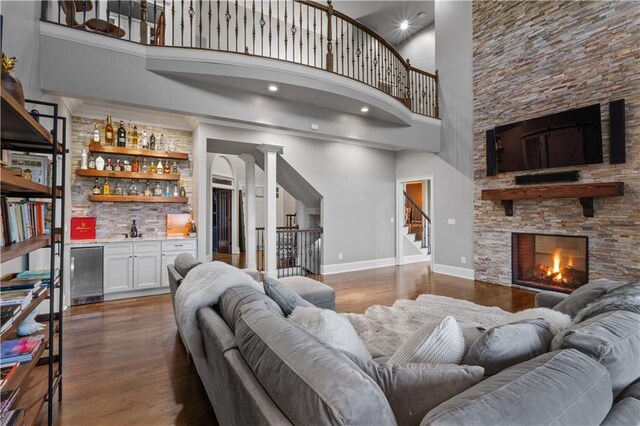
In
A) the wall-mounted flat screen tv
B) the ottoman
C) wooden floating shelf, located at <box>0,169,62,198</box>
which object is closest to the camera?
wooden floating shelf, located at <box>0,169,62,198</box>

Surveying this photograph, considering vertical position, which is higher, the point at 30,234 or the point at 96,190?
the point at 96,190

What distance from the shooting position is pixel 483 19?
573 cm

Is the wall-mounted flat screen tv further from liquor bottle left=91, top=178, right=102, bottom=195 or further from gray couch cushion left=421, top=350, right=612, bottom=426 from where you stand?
liquor bottle left=91, top=178, right=102, bottom=195

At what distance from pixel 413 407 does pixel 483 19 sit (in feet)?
22.6

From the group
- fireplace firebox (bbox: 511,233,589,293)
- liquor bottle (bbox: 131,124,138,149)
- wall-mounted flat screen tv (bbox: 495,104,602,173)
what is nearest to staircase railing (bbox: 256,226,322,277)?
liquor bottle (bbox: 131,124,138,149)

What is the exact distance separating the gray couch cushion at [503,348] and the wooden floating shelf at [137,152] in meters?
5.31

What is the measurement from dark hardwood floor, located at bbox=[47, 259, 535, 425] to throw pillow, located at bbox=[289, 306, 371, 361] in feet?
3.54

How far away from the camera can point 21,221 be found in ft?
5.45

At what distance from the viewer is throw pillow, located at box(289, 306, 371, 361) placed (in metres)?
1.45

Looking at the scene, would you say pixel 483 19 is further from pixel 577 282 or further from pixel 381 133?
pixel 577 282

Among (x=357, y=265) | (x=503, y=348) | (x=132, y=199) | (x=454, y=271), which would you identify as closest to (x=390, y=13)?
(x=357, y=265)

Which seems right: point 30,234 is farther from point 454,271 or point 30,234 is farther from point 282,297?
point 454,271

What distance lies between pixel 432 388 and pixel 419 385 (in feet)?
0.13

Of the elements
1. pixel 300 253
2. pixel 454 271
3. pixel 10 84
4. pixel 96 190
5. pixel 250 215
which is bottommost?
pixel 454 271
